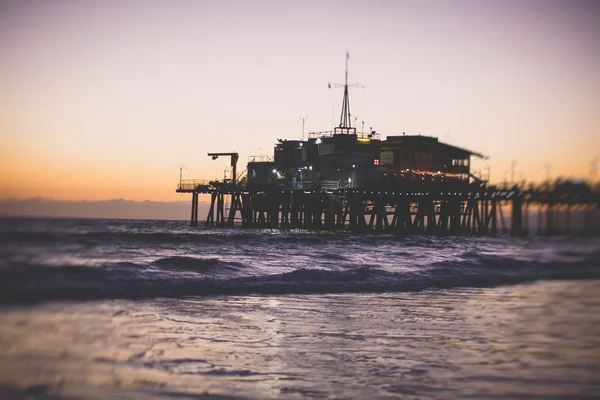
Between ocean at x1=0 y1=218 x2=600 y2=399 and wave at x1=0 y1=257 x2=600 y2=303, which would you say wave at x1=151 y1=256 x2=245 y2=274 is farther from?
ocean at x1=0 y1=218 x2=600 y2=399

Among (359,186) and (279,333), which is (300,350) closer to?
(279,333)

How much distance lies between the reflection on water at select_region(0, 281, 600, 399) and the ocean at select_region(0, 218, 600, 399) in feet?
0.08

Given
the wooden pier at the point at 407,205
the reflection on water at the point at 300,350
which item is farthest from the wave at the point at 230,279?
the wooden pier at the point at 407,205

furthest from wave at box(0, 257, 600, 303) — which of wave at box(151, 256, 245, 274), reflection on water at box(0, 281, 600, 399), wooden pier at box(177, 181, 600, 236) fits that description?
wooden pier at box(177, 181, 600, 236)

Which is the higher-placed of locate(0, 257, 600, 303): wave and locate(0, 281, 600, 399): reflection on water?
locate(0, 281, 600, 399): reflection on water

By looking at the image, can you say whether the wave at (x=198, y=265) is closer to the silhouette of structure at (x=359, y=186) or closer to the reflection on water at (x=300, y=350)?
the reflection on water at (x=300, y=350)

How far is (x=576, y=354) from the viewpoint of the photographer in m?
8.21

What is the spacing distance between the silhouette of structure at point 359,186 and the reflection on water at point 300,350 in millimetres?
43172

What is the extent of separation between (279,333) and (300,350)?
1.31 m

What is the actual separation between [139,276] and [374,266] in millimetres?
10322

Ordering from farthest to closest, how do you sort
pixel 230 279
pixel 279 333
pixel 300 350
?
pixel 230 279
pixel 279 333
pixel 300 350

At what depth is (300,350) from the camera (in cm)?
865

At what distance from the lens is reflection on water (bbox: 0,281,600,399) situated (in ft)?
21.9

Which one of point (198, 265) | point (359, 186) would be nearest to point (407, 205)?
point (359, 186)
